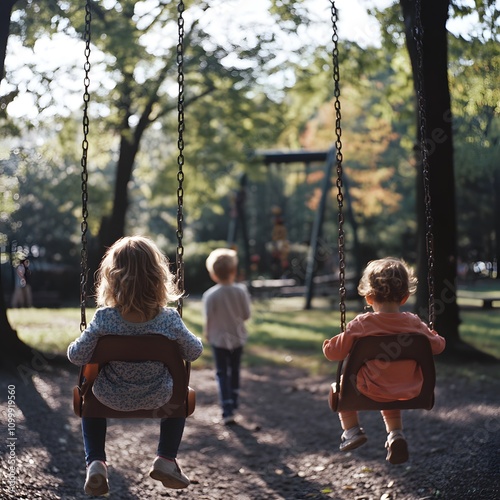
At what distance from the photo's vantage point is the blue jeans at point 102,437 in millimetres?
3932

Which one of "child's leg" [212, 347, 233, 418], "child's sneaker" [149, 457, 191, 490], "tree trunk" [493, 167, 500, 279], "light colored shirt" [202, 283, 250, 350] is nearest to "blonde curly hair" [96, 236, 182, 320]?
"child's sneaker" [149, 457, 191, 490]

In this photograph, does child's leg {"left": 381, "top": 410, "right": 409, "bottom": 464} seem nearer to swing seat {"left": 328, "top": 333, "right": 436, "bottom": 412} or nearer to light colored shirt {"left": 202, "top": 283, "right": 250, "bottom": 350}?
swing seat {"left": 328, "top": 333, "right": 436, "bottom": 412}

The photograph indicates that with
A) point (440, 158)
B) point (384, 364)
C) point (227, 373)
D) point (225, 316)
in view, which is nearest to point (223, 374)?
point (227, 373)

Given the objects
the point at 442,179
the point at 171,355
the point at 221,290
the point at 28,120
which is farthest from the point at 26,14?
the point at 171,355

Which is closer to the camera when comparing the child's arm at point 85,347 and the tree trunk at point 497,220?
the child's arm at point 85,347

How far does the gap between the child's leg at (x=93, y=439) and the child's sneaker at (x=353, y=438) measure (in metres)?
1.41

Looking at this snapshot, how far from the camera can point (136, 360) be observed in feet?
12.2

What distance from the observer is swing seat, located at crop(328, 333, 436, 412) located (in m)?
4.02

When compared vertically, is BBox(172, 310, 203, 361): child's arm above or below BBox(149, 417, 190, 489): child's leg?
above

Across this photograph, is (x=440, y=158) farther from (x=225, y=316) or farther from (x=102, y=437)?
(x=102, y=437)

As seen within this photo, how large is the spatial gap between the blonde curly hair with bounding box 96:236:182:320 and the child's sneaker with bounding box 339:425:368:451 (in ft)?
4.68

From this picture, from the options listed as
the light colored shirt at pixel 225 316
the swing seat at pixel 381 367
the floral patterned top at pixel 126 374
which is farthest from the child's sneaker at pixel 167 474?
the light colored shirt at pixel 225 316

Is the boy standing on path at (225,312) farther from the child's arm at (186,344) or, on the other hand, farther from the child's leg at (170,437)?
the child's arm at (186,344)

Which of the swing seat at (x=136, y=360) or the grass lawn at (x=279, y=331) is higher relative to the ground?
the swing seat at (x=136, y=360)
